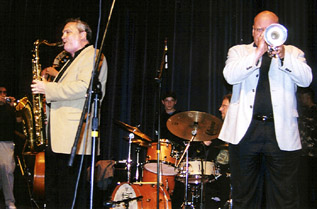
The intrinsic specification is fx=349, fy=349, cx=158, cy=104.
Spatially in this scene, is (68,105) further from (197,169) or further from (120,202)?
(197,169)

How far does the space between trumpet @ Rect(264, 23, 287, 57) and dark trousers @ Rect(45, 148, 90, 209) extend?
163cm

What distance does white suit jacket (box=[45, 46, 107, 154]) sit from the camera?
2.72 meters

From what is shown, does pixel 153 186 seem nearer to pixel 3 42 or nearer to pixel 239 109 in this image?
pixel 239 109

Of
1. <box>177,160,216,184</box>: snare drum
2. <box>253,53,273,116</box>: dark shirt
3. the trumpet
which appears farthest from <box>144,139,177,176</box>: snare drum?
the trumpet

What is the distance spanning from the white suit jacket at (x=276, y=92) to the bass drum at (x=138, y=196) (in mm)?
1970

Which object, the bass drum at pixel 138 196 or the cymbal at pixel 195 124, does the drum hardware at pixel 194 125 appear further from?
the bass drum at pixel 138 196

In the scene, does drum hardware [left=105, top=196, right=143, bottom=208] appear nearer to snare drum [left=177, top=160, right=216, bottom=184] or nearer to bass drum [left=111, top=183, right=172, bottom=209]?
bass drum [left=111, top=183, right=172, bottom=209]

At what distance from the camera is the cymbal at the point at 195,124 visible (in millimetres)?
4238

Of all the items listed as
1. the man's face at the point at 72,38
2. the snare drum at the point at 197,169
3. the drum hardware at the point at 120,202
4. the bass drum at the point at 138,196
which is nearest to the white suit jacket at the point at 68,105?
the man's face at the point at 72,38

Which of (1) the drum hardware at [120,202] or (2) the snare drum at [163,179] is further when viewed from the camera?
(2) the snare drum at [163,179]

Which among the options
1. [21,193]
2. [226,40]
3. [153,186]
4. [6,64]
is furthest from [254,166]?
[6,64]

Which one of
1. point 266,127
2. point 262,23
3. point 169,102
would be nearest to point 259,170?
point 266,127

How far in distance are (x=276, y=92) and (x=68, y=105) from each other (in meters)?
1.59

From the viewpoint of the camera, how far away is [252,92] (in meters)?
2.47
